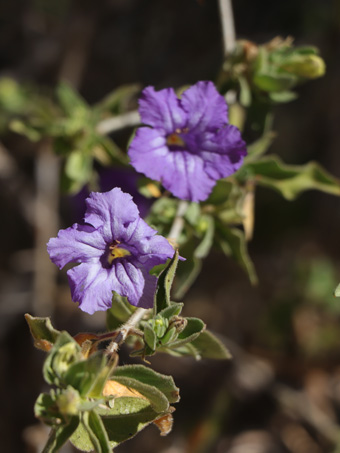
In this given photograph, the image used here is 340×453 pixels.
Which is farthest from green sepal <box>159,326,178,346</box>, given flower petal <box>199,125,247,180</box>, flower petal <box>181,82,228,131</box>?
flower petal <box>181,82,228,131</box>

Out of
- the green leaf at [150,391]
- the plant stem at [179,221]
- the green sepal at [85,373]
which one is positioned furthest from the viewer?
the plant stem at [179,221]

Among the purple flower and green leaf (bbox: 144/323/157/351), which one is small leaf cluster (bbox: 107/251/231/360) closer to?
green leaf (bbox: 144/323/157/351)

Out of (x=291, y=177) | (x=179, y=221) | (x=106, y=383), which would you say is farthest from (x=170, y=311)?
(x=291, y=177)

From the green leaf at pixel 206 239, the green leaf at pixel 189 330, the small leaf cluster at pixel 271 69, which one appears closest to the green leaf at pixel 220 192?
the green leaf at pixel 206 239

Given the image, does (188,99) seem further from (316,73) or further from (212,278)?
(212,278)

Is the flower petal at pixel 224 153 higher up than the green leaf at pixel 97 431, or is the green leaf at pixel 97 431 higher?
the flower petal at pixel 224 153

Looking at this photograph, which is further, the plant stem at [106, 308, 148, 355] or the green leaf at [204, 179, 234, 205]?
the green leaf at [204, 179, 234, 205]

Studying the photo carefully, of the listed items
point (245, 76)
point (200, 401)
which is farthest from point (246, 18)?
point (200, 401)

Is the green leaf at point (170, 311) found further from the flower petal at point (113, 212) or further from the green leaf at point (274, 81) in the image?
the green leaf at point (274, 81)
